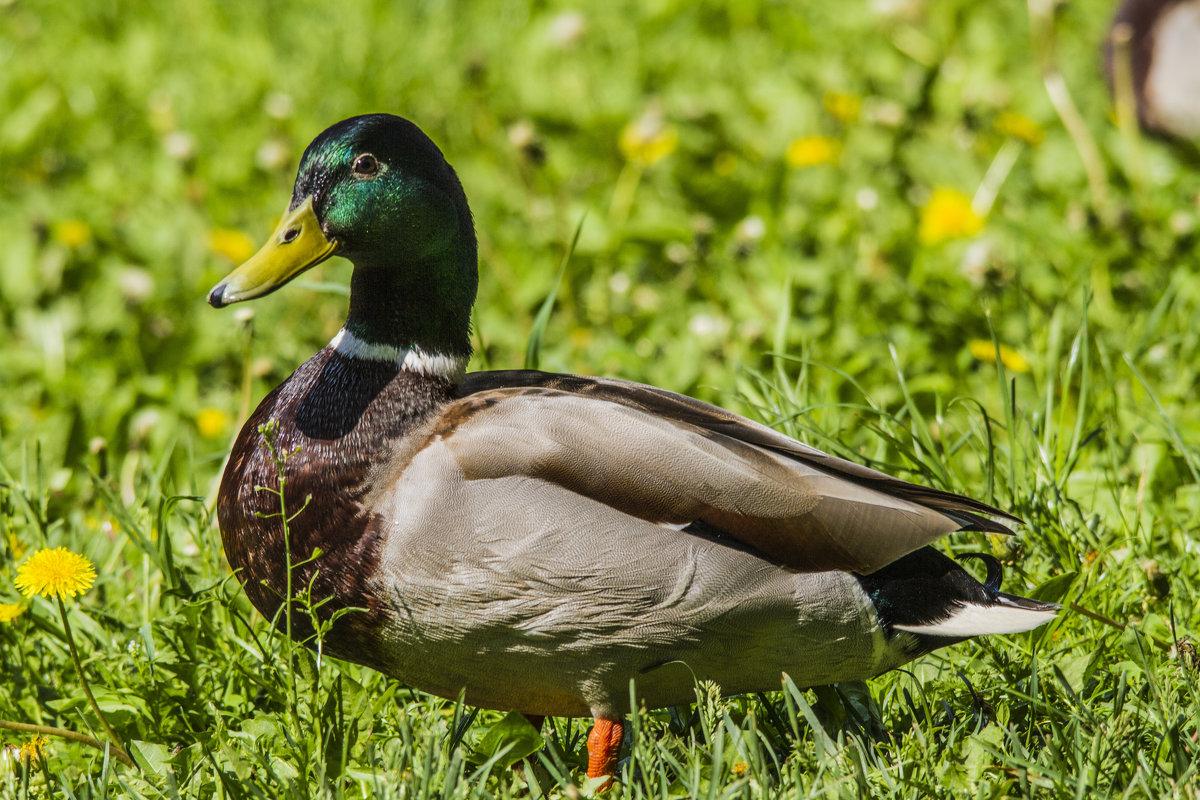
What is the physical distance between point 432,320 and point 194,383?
1823 mm

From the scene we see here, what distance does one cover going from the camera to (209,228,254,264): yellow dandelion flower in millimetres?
4570

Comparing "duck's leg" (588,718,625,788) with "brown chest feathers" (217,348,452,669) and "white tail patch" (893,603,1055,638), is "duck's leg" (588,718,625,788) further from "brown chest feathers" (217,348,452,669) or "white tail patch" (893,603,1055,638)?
"white tail patch" (893,603,1055,638)

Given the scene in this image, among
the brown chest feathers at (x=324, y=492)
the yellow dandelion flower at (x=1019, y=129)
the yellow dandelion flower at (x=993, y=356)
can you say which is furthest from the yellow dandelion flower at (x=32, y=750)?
the yellow dandelion flower at (x=1019, y=129)

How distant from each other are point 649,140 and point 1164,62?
2375 mm

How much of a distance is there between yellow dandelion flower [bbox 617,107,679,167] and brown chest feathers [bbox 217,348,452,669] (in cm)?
240

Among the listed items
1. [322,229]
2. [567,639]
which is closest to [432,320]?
[322,229]

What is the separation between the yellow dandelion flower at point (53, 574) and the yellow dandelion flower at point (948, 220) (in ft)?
9.99

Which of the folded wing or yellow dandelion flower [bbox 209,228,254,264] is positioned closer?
the folded wing

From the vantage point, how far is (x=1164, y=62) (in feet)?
17.5

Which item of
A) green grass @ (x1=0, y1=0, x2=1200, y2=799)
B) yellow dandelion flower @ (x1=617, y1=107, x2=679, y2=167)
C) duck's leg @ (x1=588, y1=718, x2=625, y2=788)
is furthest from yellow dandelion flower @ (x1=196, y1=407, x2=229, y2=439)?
duck's leg @ (x1=588, y1=718, x2=625, y2=788)

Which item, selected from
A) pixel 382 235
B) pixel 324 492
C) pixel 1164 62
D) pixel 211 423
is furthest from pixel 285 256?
pixel 1164 62

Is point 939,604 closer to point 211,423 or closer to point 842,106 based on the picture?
point 211,423

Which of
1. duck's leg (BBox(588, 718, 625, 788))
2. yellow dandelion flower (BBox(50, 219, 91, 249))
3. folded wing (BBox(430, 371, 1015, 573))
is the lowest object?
duck's leg (BBox(588, 718, 625, 788))

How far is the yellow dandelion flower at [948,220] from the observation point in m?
4.30
